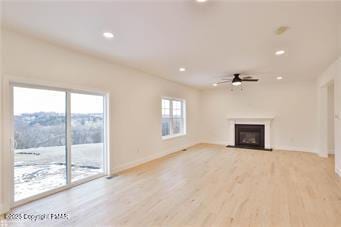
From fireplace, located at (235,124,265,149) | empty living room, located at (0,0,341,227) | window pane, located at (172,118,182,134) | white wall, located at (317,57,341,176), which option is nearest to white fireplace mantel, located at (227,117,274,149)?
fireplace, located at (235,124,265,149)

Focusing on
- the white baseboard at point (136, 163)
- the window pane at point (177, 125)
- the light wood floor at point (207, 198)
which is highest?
the window pane at point (177, 125)

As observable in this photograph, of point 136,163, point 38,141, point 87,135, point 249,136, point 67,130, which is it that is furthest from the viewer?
point 249,136

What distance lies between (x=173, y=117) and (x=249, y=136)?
338cm

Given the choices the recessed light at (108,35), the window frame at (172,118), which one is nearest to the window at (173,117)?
the window frame at (172,118)

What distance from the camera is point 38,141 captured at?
10.8ft

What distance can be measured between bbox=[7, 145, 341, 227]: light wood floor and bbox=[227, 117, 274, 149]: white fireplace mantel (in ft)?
8.15

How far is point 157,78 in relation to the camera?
20.2 ft

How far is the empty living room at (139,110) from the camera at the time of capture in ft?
7.97

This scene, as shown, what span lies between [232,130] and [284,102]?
225 centimetres

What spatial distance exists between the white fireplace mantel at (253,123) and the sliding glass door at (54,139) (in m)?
5.72

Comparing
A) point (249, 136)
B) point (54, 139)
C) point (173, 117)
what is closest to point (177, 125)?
point (173, 117)

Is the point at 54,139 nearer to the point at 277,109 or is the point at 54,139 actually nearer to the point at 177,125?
the point at 177,125

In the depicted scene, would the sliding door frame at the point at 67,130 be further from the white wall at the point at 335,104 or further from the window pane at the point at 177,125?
the white wall at the point at 335,104

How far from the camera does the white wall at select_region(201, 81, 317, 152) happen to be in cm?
694
